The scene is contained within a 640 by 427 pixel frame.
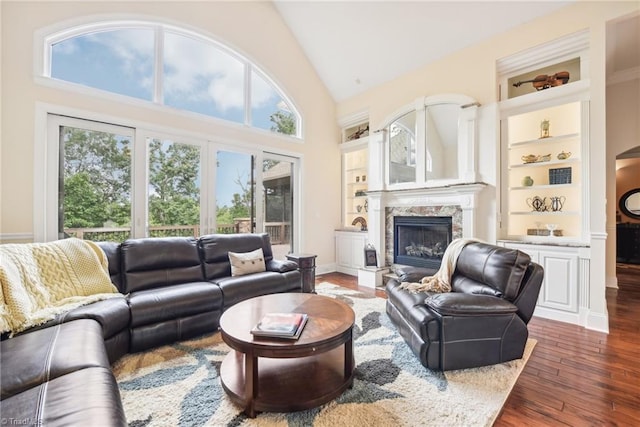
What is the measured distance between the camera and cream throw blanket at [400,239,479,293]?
2732 mm

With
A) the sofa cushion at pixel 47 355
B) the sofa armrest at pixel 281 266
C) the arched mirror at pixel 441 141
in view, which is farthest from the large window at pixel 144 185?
the arched mirror at pixel 441 141

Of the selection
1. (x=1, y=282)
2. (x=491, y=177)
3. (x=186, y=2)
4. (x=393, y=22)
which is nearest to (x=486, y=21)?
(x=393, y=22)

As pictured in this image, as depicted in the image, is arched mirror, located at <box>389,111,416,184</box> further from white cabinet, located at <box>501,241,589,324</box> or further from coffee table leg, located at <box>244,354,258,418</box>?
coffee table leg, located at <box>244,354,258,418</box>

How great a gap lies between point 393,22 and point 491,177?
106 inches

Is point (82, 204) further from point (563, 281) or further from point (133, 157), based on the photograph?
point (563, 281)

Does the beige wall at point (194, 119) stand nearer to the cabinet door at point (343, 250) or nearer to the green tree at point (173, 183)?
the cabinet door at point (343, 250)

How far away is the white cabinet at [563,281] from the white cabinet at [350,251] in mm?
2687

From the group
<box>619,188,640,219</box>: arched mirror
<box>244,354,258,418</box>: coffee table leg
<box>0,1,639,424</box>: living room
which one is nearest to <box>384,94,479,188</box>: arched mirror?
<box>0,1,639,424</box>: living room

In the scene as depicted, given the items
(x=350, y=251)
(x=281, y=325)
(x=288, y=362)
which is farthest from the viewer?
(x=350, y=251)

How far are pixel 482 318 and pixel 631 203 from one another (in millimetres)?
7511

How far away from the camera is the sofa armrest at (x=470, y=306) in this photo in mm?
2057

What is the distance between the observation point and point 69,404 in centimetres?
110

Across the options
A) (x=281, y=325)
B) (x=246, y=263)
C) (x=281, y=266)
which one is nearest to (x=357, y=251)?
(x=281, y=266)

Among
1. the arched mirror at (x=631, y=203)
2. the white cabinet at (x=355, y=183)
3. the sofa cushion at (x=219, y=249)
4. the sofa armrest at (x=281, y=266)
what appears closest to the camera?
the sofa cushion at (x=219, y=249)
